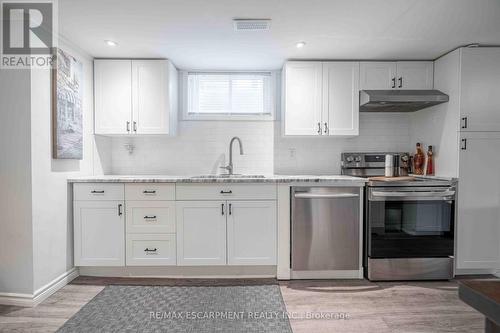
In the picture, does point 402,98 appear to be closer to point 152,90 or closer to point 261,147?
point 261,147

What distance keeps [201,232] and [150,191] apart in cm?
62

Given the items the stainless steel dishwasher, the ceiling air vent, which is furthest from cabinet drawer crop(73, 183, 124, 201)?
the ceiling air vent

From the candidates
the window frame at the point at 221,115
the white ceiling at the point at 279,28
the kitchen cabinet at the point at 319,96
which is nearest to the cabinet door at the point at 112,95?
the white ceiling at the point at 279,28

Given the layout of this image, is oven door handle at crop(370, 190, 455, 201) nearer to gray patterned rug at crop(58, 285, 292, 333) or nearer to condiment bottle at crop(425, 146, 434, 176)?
condiment bottle at crop(425, 146, 434, 176)

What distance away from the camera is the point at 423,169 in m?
3.29

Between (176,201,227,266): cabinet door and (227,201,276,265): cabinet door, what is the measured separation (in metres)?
0.08

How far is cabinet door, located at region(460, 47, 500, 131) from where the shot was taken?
9.23ft

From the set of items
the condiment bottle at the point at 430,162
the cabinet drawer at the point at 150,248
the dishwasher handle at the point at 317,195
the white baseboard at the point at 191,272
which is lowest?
the white baseboard at the point at 191,272

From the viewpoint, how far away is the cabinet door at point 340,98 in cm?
321

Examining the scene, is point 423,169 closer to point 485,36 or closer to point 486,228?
point 486,228

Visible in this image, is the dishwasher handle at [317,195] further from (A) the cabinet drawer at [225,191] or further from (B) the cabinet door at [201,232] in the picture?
(B) the cabinet door at [201,232]

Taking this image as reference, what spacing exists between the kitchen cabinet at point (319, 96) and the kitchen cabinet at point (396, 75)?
12 centimetres

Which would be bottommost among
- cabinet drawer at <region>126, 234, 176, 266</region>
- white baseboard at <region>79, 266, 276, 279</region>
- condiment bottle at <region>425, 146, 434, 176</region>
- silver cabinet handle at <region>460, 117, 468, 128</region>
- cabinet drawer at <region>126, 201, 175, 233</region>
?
white baseboard at <region>79, 266, 276, 279</region>

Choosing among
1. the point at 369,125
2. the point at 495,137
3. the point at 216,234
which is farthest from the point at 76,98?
the point at 495,137
